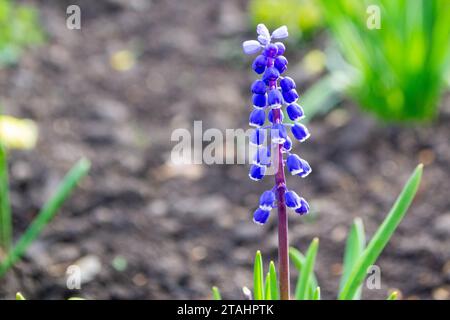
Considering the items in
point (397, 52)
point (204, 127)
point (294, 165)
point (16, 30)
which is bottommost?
point (294, 165)

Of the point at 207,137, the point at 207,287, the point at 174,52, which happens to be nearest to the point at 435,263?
the point at 207,287

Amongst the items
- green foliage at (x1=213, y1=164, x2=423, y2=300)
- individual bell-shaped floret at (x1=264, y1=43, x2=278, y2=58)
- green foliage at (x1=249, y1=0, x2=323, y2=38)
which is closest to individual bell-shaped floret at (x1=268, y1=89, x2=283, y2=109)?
individual bell-shaped floret at (x1=264, y1=43, x2=278, y2=58)

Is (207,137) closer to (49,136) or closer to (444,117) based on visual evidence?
(49,136)

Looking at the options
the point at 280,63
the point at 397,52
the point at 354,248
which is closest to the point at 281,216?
the point at 280,63

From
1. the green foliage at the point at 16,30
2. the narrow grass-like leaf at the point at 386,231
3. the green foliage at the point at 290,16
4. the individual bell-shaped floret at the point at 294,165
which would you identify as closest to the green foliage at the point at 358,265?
the narrow grass-like leaf at the point at 386,231

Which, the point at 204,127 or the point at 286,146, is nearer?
the point at 286,146

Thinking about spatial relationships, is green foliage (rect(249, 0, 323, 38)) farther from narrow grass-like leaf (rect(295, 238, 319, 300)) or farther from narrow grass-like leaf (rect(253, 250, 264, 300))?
narrow grass-like leaf (rect(253, 250, 264, 300))

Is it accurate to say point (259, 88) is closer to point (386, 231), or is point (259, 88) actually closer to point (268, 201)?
point (268, 201)
